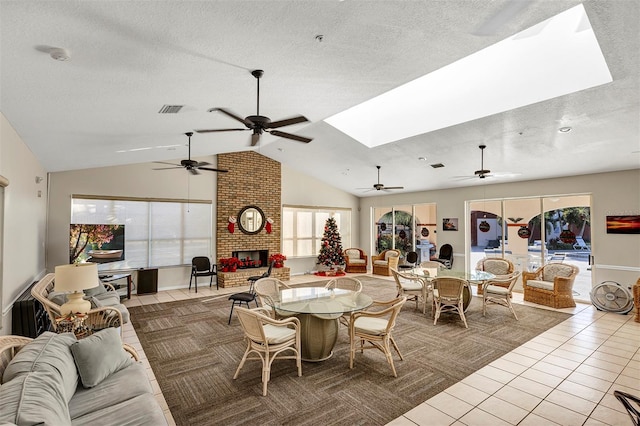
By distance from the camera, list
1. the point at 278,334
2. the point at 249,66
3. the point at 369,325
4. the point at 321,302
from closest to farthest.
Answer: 1. the point at 249,66
2. the point at 278,334
3. the point at 369,325
4. the point at 321,302

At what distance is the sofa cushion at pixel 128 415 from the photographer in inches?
75.7

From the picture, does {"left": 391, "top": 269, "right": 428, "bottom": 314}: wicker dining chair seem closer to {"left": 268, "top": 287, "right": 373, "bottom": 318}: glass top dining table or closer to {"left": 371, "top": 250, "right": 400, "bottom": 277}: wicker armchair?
{"left": 268, "top": 287, "right": 373, "bottom": 318}: glass top dining table

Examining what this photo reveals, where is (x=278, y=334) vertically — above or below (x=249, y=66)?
below

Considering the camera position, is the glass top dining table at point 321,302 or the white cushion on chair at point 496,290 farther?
the white cushion on chair at point 496,290

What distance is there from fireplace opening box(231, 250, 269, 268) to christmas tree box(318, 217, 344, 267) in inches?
73.5

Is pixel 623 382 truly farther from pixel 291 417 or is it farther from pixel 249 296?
pixel 249 296

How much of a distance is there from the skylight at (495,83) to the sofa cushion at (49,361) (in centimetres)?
549

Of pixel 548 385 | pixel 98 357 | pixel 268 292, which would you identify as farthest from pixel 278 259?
Result: pixel 548 385

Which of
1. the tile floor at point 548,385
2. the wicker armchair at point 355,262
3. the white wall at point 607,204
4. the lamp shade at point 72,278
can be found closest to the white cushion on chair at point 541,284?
the white wall at point 607,204

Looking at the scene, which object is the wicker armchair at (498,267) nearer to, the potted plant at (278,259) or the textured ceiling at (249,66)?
the textured ceiling at (249,66)

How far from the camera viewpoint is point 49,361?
2098mm

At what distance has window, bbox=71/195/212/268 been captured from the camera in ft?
23.8

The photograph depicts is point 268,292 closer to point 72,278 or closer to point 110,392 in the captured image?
point 72,278

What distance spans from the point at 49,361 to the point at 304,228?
8617mm
